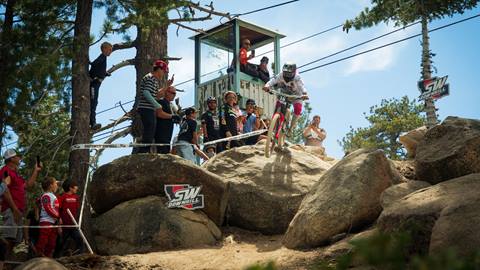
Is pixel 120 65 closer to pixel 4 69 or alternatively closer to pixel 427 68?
pixel 4 69

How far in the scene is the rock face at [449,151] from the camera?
8891mm

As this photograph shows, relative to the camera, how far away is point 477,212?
22.5ft

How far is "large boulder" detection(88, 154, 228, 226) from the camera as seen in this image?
36.7ft

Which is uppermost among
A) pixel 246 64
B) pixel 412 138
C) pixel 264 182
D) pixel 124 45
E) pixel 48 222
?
pixel 246 64

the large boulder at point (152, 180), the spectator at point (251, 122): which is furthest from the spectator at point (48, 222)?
the spectator at point (251, 122)

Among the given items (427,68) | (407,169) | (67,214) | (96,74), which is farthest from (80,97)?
(427,68)

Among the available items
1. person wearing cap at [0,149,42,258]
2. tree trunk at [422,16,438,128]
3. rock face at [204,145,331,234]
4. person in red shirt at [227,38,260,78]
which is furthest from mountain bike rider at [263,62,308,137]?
person in red shirt at [227,38,260,78]

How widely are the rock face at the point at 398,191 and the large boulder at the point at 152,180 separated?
327cm

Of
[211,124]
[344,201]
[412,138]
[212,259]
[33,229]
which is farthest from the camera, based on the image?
[211,124]

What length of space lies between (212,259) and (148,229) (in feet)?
4.54

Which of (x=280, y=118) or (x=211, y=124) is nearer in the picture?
(x=280, y=118)

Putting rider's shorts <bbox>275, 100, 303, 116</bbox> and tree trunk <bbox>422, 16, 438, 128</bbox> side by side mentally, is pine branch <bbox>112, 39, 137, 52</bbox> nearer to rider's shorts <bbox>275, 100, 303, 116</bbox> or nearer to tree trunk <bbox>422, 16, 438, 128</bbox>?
rider's shorts <bbox>275, 100, 303, 116</bbox>

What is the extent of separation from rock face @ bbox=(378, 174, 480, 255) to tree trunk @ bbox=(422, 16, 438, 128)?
6.43 m

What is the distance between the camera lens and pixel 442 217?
7055 millimetres
